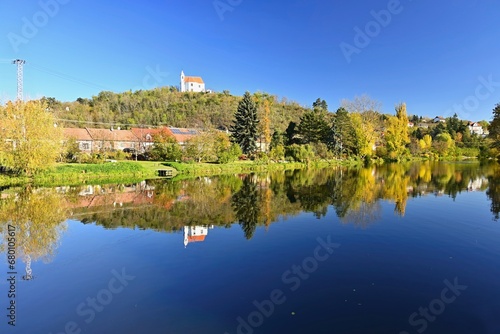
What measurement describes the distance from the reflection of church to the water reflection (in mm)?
38

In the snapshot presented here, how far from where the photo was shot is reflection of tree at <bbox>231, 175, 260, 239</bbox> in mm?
13984

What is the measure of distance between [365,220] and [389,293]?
7508 mm

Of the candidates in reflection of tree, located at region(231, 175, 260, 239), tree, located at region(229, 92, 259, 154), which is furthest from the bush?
reflection of tree, located at region(231, 175, 260, 239)

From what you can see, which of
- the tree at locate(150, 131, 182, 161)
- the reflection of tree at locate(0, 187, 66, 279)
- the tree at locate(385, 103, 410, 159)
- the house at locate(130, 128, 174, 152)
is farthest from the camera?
the tree at locate(385, 103, 410, 159)

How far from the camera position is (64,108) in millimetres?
86625

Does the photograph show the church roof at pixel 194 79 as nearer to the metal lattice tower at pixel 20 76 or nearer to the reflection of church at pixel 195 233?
the metal lattice tower at pixel 20 76

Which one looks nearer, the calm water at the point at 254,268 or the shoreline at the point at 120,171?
the calm water at the point at 254,268

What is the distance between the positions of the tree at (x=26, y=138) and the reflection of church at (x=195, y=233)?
21007 millimetres

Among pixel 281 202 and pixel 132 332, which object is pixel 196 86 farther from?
pixel 132 332

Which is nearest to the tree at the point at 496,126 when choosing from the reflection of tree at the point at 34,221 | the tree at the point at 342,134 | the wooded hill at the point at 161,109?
the tree at the point at 342,134

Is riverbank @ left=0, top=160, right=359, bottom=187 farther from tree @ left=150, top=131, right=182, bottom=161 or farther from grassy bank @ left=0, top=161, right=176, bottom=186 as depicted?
tree @ left=150, top=131, right=182, bottom=161

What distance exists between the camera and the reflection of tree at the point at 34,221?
10656mm

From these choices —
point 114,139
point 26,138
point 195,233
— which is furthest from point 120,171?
point 114,139

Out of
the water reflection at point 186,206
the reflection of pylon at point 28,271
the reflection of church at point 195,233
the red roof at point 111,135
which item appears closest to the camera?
the reflection of pylon at point 28,271
